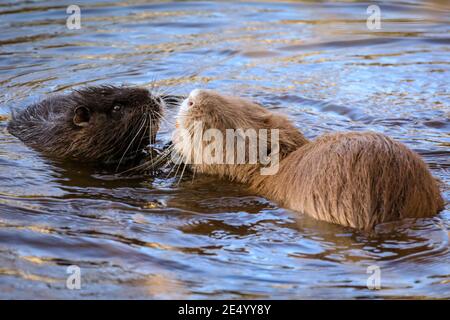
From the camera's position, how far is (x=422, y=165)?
511 centimetres

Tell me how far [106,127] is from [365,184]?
2.62 meters

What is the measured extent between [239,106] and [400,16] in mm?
5913

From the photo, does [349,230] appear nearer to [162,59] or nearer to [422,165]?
[422,165]

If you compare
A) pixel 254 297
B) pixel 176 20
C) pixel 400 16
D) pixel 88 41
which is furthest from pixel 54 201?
pixel 400 16

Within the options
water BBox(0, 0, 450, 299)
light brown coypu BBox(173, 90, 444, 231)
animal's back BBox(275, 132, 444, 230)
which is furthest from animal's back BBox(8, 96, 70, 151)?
animal's back BBox(275, 132, 444, 230)

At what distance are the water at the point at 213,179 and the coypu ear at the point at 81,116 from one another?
362mm

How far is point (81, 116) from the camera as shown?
6770 mm

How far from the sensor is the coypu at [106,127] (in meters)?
6.72

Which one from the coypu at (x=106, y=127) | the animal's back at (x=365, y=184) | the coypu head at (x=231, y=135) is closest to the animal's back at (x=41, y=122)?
the coypu at (x=106, y=127)

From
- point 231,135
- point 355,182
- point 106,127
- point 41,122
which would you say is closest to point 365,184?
point 355,182

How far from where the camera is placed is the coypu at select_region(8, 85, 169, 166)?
6.72 metres

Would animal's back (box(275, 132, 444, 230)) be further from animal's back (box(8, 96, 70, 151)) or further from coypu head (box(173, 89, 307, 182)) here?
animal's back (box(8, 96, 70, 151))

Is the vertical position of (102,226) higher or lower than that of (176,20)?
lower
